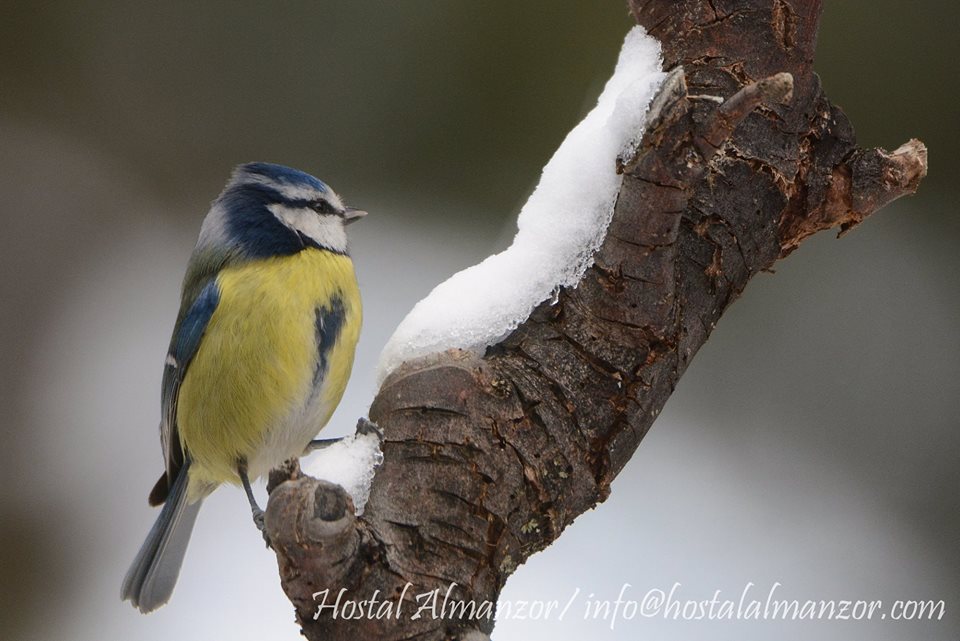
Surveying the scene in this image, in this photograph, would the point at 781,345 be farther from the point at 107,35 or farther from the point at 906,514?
the point at 107,35

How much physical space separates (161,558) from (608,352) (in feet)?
3.60

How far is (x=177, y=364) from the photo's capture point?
1.58 meters

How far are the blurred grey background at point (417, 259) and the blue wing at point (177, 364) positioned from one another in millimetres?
305

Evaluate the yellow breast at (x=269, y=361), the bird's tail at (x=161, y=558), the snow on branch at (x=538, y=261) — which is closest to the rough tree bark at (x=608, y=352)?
the snow on branch at (x=538, y=261)

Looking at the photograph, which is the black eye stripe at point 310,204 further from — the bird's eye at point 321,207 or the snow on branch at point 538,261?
the snow on branch at point 538,261

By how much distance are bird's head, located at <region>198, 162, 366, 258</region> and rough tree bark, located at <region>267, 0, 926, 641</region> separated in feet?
2.21

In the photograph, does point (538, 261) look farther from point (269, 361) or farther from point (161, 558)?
point (161, 558)

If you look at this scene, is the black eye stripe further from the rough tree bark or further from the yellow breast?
the rough tree bark

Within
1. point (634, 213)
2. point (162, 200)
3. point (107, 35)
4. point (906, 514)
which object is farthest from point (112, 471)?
point (906, 514)

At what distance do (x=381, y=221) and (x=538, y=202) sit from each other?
1086 mm

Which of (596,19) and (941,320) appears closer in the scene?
(596,19)

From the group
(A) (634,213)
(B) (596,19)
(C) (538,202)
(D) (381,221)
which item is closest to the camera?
(A) (634,213)

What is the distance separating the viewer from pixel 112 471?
194 centimetres

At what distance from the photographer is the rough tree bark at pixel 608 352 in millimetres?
809
